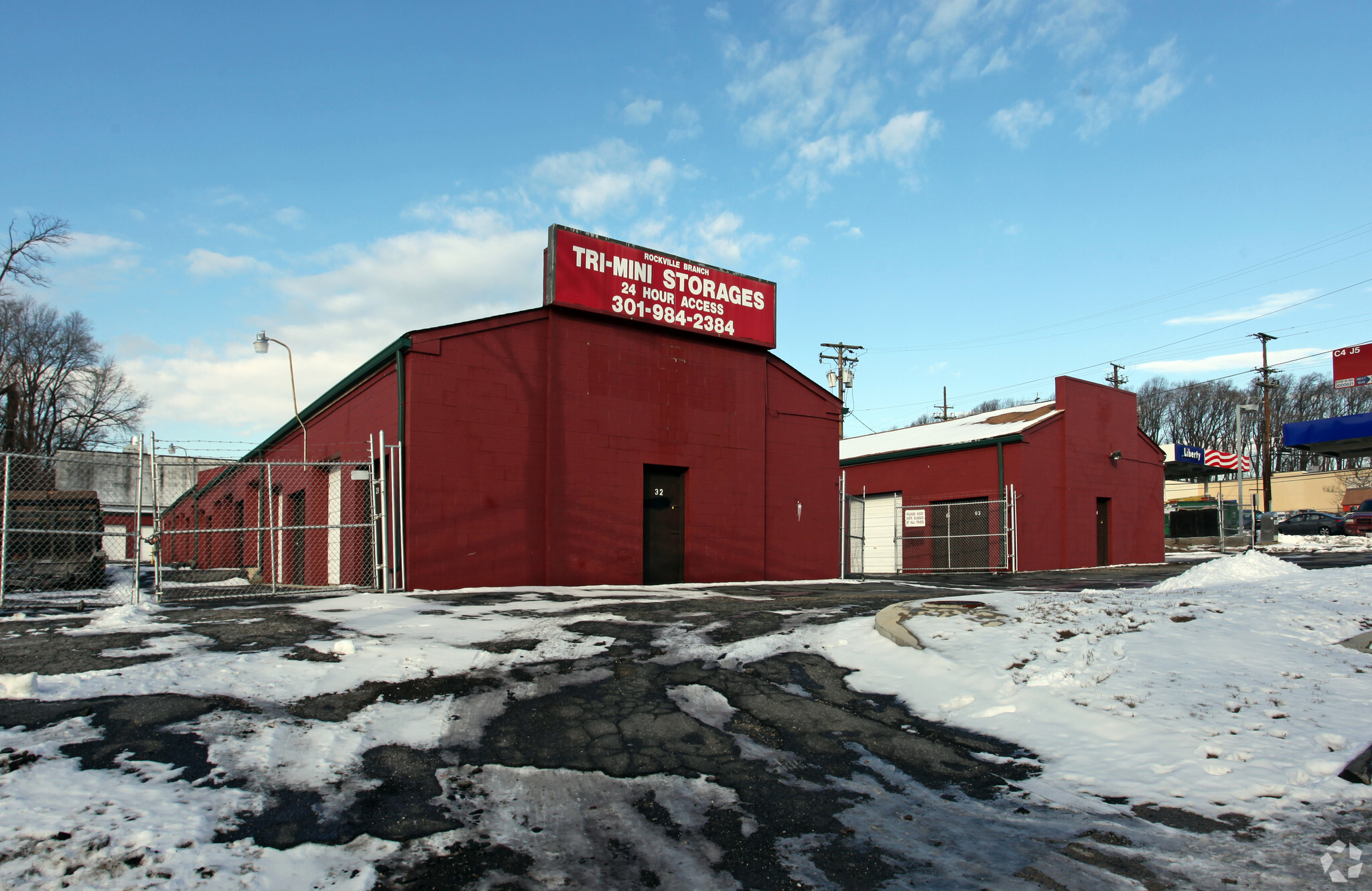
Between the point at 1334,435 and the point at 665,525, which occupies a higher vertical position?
the point at 1334,435

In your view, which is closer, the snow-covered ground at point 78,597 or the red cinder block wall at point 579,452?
the snow-covered ground at point 78,597

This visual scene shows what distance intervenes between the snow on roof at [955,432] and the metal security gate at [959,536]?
6.84 feet

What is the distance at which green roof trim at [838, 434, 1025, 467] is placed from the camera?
886 inches

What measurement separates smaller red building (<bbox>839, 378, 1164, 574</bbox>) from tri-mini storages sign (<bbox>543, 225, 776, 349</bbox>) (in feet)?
28.2

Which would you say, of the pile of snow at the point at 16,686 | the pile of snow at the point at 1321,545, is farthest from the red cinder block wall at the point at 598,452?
the pile of snow at the point at 1321,545

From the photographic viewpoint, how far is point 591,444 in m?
14.3

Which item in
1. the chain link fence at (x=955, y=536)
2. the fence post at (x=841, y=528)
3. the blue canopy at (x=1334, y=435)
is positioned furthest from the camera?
the blue canopy at (x=1334, y=435)

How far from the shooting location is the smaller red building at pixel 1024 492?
2245 cm

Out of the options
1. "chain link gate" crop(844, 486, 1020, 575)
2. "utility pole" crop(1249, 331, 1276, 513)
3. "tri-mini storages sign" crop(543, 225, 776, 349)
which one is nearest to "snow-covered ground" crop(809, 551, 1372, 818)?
"tri-mini storages sign" crop(543, 225, 776, 349)

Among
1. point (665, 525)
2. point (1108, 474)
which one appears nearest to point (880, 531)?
point (1108, 474)

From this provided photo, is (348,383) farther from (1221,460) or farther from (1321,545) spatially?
(1321,545)

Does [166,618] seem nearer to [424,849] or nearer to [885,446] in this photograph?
[424,849]

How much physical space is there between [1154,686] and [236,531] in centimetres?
1774

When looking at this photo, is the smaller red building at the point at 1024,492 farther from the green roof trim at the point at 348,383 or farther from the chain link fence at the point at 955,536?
the green roof trim at the point at 348,383
